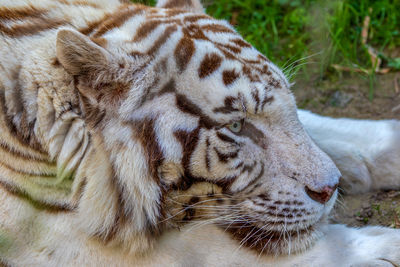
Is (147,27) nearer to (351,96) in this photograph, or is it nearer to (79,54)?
(79,54)

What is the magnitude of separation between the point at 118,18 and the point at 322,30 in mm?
1673

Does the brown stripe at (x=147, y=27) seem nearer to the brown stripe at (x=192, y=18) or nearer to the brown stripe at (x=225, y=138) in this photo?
the brown stripe at (x=192, y=18)

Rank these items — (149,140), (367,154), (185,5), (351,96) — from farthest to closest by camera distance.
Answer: (351,96) < (367,154) < (185,5) < (149,140)

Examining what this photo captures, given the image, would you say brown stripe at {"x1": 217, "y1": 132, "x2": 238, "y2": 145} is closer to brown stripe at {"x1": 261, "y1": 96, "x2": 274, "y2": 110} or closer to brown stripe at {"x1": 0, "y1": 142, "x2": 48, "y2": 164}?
brown stripe at {"x1": 261, "y1": 96, "x2": 274, "y2": 110}

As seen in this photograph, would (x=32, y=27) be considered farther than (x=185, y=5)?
No

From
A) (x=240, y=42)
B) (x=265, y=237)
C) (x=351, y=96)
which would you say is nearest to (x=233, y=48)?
(x=240, y=42)

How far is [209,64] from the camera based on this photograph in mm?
1812

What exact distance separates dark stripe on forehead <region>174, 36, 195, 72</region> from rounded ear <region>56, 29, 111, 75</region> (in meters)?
0.23

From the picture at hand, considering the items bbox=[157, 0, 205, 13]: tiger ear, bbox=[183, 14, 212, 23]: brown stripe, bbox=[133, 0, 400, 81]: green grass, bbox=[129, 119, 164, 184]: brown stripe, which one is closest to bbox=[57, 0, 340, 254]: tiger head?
bbox=[129, 119, 164, 184]: brown stripe

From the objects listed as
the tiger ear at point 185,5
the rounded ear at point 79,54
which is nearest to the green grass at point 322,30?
the tiger ear at point 185,5

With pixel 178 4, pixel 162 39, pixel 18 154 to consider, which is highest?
pixel 178 4

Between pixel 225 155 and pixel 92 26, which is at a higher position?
pixel 92 26

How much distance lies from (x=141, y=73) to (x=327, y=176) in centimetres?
68

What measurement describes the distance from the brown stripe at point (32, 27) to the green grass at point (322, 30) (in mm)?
1531
